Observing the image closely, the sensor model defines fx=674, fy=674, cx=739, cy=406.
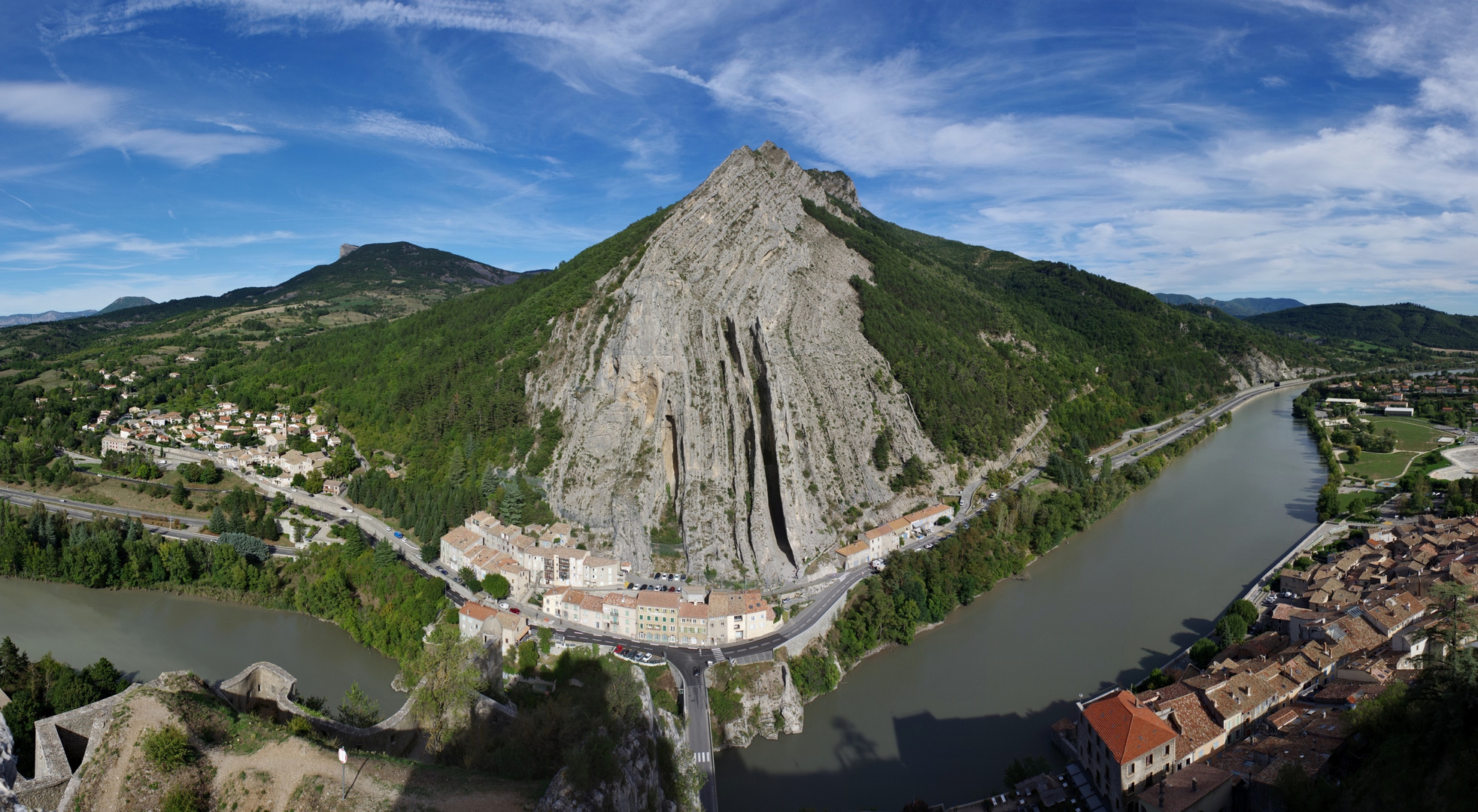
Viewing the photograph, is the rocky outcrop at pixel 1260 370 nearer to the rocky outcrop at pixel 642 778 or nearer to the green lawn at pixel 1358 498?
the green lawn at pixel 1358 498

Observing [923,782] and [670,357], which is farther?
[670,357]

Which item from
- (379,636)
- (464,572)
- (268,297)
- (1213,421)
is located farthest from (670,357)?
(268,297)

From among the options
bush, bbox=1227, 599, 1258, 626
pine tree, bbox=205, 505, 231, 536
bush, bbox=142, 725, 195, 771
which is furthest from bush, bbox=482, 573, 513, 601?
bush, bbox=1227, 599, 1258, 626

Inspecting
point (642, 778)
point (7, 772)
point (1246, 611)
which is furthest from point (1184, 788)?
point (7, 772)

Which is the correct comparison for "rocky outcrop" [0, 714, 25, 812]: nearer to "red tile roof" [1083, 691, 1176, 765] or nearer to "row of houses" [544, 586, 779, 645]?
"row of houses" [544, 586, 779, 645]

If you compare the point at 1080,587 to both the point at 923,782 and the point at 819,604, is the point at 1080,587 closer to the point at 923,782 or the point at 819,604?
the point at 819,604
